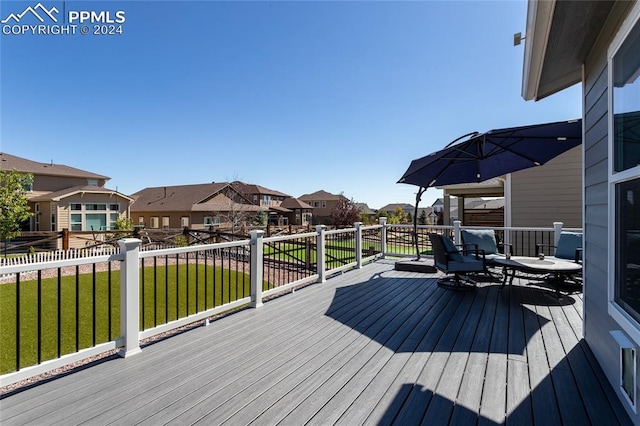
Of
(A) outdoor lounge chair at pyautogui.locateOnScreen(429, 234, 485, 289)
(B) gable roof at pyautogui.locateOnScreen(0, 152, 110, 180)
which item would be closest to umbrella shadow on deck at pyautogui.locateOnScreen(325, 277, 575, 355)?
(A) outdoor lounge chair at pyautogui.locateOnScreen(429, 234, 485, 289)

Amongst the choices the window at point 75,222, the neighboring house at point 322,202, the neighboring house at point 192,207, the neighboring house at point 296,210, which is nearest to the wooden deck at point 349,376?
the neighboring house at point 192,207

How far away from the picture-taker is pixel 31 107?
13.8 meters

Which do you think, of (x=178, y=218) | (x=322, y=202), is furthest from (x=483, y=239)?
(x=322, y=202)

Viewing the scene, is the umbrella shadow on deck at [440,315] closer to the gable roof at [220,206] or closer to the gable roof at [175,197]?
the gable roof at [220,206]

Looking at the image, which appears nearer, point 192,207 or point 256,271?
point 256,271

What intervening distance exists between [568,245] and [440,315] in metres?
3.61

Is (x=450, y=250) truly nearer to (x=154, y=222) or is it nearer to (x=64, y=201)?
(x=64, y=201)

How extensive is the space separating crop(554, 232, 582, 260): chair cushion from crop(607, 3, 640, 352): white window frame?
4.11m

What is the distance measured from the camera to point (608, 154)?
2.05 meters

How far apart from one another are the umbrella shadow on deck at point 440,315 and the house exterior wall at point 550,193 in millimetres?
4573

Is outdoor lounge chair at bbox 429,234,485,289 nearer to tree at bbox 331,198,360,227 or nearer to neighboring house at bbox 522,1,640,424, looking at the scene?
neighboring house at bbox 522,1,640,424

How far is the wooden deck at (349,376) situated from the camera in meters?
1.79

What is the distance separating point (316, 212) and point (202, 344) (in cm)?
4188

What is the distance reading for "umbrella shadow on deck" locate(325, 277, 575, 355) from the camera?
2875 millimetres
